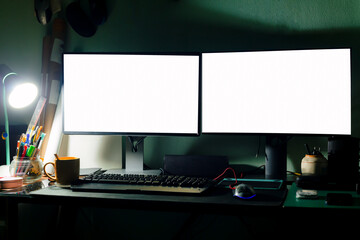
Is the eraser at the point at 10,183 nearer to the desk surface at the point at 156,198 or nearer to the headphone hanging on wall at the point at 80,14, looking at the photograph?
the desk surface at the point at 156,198

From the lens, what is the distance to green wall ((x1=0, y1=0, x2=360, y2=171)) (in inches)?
57.4

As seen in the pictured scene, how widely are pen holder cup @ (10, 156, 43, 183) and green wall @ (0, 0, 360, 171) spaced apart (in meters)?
0.51

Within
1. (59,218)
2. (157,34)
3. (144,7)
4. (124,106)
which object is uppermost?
(144,7)

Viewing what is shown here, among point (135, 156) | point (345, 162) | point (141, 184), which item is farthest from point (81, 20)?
point (345, 162)

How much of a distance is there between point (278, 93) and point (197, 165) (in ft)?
1.36

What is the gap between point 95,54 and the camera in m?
1.42

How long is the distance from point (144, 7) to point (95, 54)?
40 centimetres

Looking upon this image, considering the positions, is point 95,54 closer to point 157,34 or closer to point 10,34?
point 157,34

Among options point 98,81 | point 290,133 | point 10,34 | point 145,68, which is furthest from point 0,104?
point 290,133

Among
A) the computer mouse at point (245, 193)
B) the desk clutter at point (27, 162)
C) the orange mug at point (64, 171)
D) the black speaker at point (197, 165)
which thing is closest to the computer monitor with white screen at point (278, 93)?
the black speaker at point (197, 165)

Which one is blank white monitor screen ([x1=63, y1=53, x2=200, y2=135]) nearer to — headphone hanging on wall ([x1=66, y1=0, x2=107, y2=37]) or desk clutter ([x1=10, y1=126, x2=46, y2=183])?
desk clutter ([x1=10, y1=126, x2=46, y2=183])

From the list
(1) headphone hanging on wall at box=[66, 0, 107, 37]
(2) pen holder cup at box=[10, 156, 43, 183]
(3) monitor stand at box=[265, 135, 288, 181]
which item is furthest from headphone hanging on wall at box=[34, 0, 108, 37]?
(3) monitor stand at box=[265, 135, 288, 181]

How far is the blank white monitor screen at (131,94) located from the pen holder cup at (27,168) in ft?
0.69

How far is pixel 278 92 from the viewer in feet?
4.39
